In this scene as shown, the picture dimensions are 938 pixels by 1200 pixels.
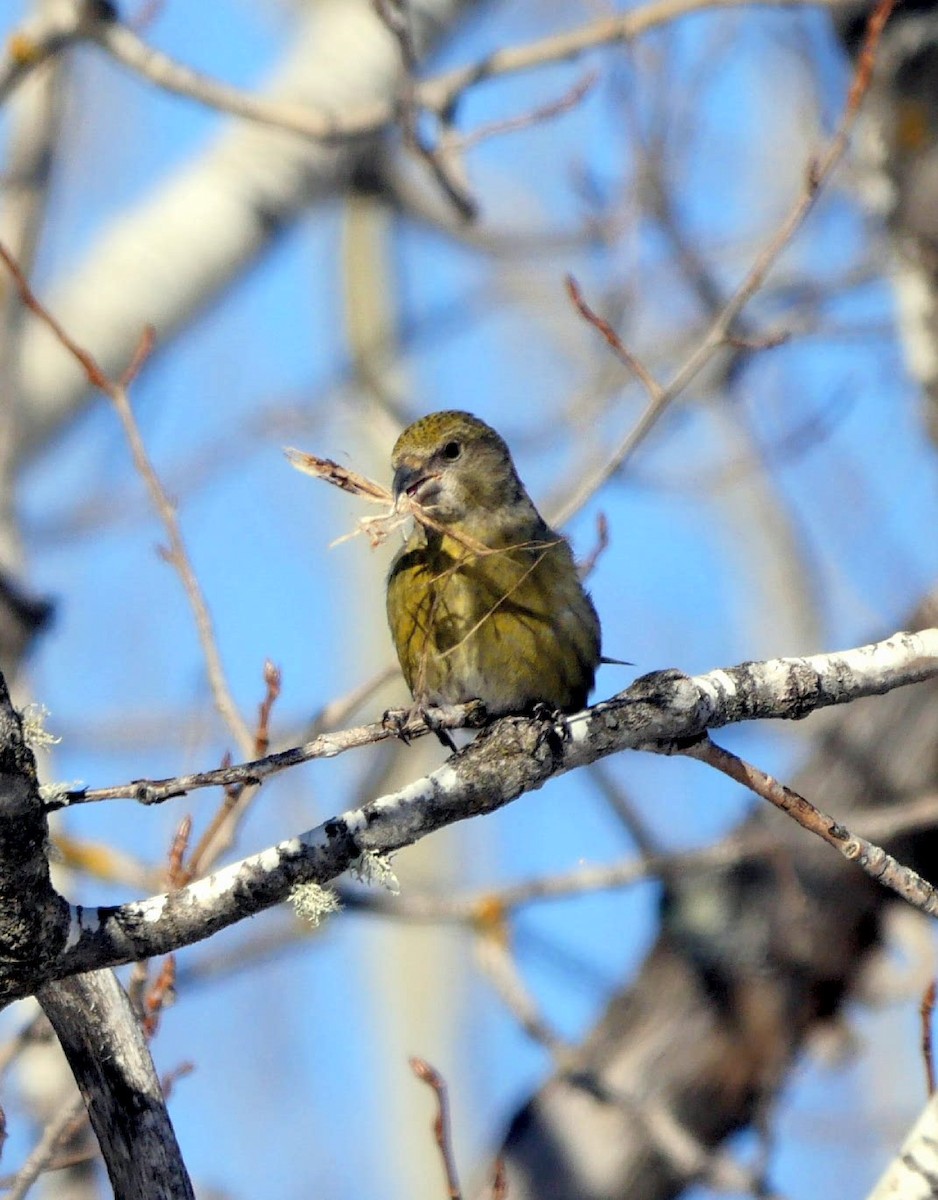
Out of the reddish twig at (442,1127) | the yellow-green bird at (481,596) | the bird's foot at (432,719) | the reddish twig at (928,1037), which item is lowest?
the reddish twig at (928,1037)

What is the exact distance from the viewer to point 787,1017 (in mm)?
5094

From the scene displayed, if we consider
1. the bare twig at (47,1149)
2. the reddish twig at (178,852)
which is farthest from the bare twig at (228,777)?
the bare twig at (47,1149)

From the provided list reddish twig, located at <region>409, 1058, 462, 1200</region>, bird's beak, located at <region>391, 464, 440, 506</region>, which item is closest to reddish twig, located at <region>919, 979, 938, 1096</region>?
reddish twig, located at <region>409, 1058, 462, 1200</region>

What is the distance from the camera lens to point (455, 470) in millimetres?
3863

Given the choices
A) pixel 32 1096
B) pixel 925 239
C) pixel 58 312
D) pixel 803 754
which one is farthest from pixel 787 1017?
pixel 58 312

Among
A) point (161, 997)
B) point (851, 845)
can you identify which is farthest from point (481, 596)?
point (851, 845)

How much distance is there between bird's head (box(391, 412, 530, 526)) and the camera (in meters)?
3.78

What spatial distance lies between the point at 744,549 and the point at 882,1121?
5051mm

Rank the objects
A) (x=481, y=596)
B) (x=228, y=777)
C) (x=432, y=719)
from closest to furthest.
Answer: (x=228, y=777)
(x=432, y=719)
(x=481, y=596)

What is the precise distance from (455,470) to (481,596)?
46 centimetres

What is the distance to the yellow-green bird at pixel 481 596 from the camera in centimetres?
348

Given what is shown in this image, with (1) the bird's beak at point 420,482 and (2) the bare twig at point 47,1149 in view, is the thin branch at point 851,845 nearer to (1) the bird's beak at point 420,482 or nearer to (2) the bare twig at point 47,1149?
(2) the bare twig at point 47,1149

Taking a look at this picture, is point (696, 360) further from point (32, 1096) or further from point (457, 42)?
point (457, 42)

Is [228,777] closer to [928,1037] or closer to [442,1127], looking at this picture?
[442,1127]
